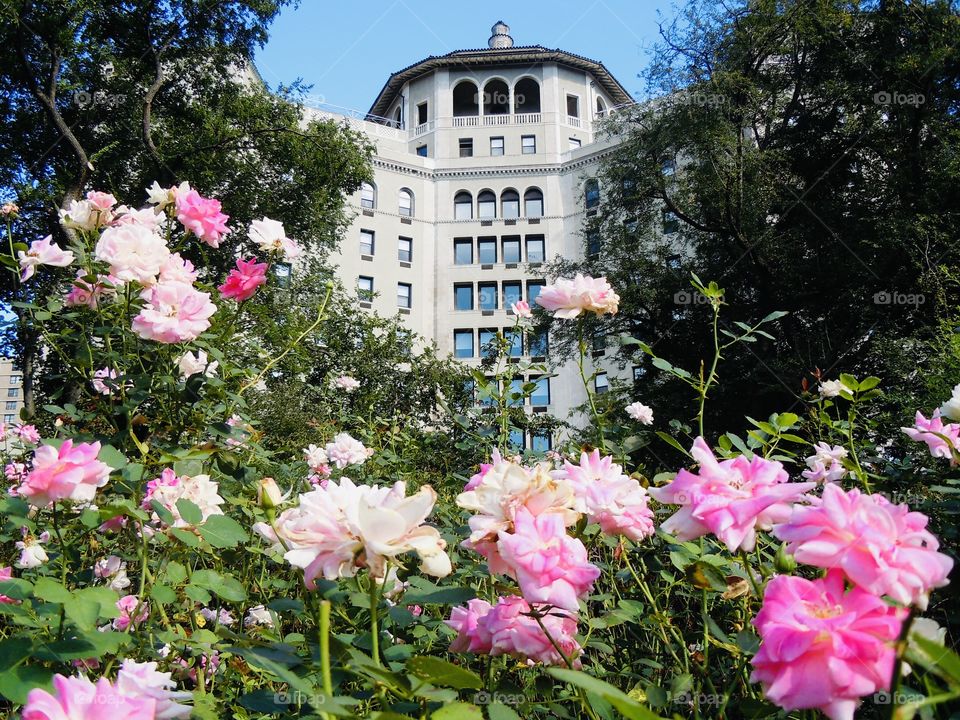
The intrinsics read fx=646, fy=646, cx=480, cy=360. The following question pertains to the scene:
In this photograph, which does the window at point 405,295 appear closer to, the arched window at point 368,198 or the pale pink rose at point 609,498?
the arched window at point 368,198

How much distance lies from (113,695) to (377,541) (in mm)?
308

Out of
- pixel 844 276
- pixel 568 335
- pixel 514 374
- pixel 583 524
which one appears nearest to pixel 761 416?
pixel 844 276

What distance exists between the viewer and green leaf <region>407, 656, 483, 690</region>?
26.0 inches

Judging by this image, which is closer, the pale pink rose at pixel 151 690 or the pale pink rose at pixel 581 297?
the pale pink rose at pixel 151 690

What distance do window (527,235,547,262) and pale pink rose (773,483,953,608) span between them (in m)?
29.5

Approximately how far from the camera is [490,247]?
30.0 metres

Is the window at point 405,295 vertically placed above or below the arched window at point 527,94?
below

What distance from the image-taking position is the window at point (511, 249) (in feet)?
98.1

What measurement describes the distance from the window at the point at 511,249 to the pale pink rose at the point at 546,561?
96.5 ft

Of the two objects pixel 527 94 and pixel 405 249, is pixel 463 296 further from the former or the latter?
pixel 527 94

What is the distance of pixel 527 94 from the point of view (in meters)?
32.8

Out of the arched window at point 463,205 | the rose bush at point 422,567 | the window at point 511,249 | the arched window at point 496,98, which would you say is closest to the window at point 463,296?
the window at point 511,249

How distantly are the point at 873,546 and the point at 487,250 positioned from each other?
2989 centimetres

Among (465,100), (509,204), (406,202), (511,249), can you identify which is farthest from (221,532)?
(465,100)
